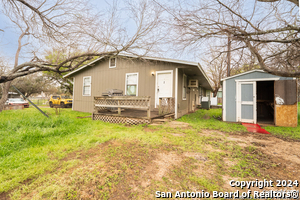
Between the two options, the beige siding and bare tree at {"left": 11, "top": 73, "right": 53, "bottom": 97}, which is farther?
bare tree at {"left": 11, "top": 73, "right": 53, "bottom": 97}

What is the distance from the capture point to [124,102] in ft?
20.0

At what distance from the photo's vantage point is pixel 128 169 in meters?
2.25

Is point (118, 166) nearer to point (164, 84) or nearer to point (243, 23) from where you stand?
point (243, 23)

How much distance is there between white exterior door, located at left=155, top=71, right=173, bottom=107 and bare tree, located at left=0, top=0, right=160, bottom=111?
1.71 m

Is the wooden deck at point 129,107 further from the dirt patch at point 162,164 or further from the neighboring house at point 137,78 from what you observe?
the dirt patch at point 162,164

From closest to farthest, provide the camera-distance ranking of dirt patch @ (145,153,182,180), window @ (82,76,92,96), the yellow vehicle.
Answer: dirt patch @ (145,153,182,180) → window @ (82,76,92,96) → the yellow vehicle

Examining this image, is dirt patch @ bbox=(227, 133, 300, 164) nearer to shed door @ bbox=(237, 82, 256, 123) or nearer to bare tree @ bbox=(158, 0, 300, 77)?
bare tree @ bbox=(158, 0, 300, 77)

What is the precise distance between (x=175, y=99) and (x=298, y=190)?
5692 millimetres

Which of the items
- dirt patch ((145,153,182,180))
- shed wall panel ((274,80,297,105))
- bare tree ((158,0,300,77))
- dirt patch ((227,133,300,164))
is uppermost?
bare tree ((158,0,300,77))

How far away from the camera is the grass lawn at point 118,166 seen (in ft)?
5.85

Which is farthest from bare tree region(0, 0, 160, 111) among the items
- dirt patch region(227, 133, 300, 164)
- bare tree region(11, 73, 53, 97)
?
bare tree region(11, 73, 53, 97)

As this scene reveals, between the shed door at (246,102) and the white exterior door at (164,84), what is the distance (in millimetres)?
3513

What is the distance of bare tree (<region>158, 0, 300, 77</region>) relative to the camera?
12.3 feet

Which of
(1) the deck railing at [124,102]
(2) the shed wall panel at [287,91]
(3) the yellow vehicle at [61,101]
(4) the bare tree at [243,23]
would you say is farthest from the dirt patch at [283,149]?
(3) the yellow vehicle at [61,101]
